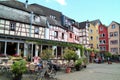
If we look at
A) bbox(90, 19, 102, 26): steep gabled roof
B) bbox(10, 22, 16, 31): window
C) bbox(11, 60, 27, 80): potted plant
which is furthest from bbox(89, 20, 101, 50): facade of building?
bbox(11, 60, 27, 80): potted plant

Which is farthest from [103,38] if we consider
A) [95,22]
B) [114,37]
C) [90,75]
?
[90,75]

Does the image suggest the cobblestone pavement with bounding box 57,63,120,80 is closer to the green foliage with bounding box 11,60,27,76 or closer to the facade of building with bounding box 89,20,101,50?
the green foliage with bounding box 11,60,27,76

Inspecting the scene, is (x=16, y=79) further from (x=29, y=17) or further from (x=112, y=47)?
(x=112, y=47)

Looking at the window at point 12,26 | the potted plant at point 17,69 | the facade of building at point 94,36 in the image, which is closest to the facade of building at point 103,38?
the facade of building at point 94,36

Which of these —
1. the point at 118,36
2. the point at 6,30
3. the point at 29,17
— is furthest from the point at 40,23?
the point at 118,36

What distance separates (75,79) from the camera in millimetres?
14703

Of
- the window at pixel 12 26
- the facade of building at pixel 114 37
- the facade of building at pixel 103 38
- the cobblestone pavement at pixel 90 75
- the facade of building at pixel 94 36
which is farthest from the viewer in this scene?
the facade of building at pixel 103 38

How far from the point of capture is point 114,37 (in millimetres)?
56906

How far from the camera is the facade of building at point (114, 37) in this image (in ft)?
183

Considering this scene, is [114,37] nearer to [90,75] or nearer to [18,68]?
[90,75]

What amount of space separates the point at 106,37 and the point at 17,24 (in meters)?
40.1

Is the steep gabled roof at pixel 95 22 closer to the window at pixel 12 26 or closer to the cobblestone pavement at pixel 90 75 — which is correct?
the window at pixel 12 26

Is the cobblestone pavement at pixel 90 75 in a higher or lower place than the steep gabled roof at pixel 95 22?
lower

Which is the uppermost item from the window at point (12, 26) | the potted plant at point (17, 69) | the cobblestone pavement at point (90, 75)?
the window at point (12, 26)
